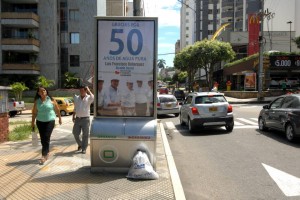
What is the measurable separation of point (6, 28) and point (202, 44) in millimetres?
24544

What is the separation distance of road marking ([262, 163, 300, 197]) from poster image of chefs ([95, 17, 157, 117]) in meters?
2.68

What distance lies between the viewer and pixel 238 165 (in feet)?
26.9

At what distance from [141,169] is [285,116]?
643 centimetres

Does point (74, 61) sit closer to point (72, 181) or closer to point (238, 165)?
point (238, 165)

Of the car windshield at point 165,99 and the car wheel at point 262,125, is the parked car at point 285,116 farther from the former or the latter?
the car windshield at point 165,99

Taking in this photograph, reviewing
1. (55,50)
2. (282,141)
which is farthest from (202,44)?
(282,141)

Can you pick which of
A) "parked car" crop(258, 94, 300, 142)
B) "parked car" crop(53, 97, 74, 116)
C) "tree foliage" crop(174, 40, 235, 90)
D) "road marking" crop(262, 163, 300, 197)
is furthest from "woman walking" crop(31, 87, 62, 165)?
"tree foliage" crop(174, 40, 235, 90)

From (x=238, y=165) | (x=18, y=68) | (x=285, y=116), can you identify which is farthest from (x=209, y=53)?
(x=238, y=165)

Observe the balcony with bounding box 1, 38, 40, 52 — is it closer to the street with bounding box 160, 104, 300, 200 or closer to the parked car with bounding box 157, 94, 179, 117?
the parked car with bounding box 157, 94, 179, 117

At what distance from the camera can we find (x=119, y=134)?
692cm

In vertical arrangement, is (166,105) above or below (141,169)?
above

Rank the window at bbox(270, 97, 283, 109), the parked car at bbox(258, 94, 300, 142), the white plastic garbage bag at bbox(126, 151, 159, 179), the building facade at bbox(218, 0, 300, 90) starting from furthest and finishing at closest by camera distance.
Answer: the building facade at bbox(218, 0, 300, 90) → the window at bbox(270, 97, 283, 109) → the parked car at bbox(258, 94, 300, 142) → the white plastic garbage bag at bbox(126, 151, 159, 179)

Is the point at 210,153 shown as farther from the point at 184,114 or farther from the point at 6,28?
the point at 6,28

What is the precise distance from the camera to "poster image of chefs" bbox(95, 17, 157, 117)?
24.1 ft
